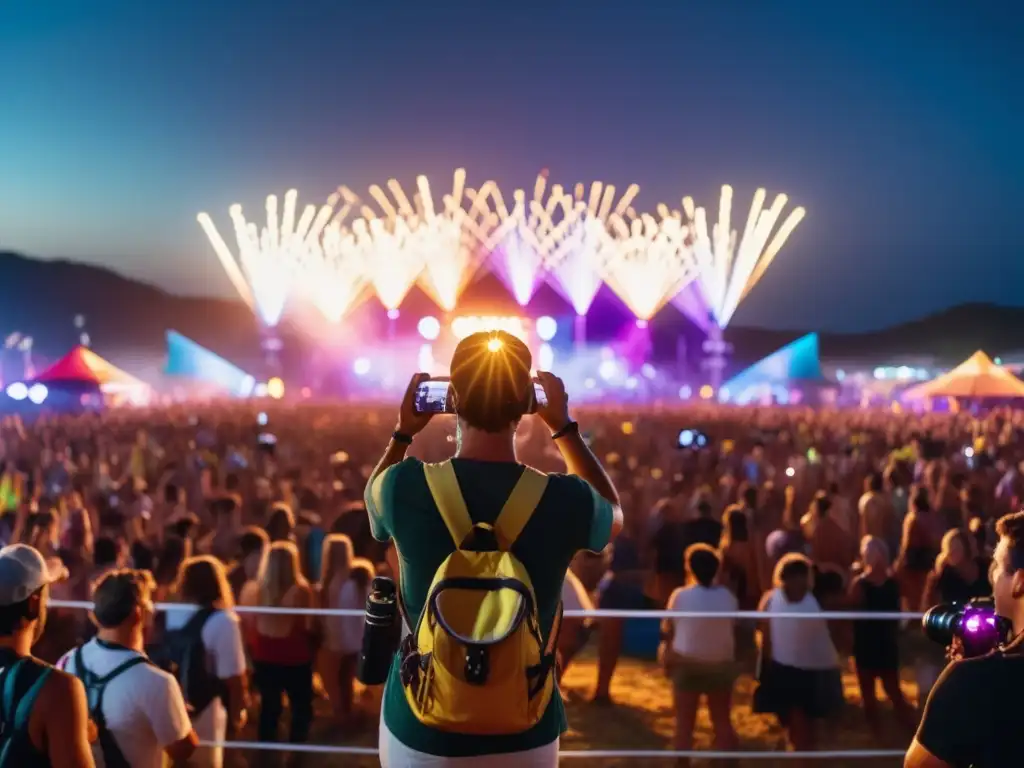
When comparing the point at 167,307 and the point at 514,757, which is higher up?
the point at 167,307

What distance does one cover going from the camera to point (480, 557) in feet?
6.17

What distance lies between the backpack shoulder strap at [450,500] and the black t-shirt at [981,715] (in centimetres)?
102

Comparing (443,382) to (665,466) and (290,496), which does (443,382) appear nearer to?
(290,496)

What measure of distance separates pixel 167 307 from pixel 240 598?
143011 mm

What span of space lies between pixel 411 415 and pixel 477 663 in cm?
65

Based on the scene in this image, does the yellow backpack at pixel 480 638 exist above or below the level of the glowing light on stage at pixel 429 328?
below

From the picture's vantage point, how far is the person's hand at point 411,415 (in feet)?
7.36

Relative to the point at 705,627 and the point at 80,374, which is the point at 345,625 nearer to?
the point at 705,627

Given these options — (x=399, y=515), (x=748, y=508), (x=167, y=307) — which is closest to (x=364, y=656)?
(x=399, y=515)

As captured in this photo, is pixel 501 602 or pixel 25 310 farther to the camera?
pixel 25 310

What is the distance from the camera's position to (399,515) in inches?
78.3

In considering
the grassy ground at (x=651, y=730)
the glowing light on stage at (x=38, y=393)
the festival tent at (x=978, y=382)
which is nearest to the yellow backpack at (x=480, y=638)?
the grassy ground at (x=651, y=730)

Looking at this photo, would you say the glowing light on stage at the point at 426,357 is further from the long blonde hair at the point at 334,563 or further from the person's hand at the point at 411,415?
the person's hand at the point at 411,415

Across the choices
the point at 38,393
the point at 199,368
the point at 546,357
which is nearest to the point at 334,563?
the point at 38,393
